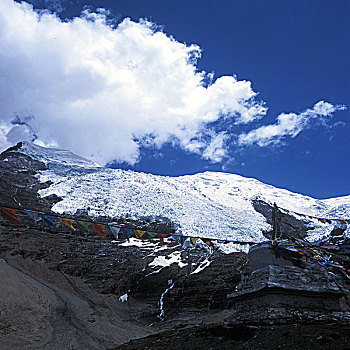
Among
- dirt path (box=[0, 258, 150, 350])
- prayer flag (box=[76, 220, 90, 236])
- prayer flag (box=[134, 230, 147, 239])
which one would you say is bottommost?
dirt path (box=[0, 258, 150, 350])

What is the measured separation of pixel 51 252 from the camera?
110ft

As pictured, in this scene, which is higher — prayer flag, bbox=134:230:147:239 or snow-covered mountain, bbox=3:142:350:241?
snow-covered mountain, bbox=3:142:350:241

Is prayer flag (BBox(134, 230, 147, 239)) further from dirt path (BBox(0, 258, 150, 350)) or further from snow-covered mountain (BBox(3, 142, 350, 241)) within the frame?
snow-covered mountain (BBox(3, 142, 350, 241))

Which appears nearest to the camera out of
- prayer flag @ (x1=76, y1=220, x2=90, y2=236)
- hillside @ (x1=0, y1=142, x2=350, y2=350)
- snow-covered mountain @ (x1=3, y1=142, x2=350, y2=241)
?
hillside @ (x1=0, y1=142, x2=350, y2=350)

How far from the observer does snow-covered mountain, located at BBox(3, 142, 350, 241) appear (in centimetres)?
4591

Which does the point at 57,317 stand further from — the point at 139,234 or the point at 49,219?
the point at 49,219

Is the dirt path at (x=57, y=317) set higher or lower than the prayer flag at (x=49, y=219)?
lower

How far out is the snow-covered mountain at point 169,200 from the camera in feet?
151

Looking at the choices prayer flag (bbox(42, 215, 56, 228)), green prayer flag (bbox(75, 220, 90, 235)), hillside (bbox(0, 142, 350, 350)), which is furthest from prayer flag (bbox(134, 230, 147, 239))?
hillside (bbox(0, 142, 350, 350))

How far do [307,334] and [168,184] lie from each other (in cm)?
5772

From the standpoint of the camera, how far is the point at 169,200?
53469 mm

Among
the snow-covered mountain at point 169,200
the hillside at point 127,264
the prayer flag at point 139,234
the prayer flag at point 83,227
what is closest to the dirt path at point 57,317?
the hillside at point 127,264

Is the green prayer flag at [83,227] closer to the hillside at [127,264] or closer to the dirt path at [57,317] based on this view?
the hillside at [127,264]

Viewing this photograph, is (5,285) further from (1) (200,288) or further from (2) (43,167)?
(2) (43,167)
